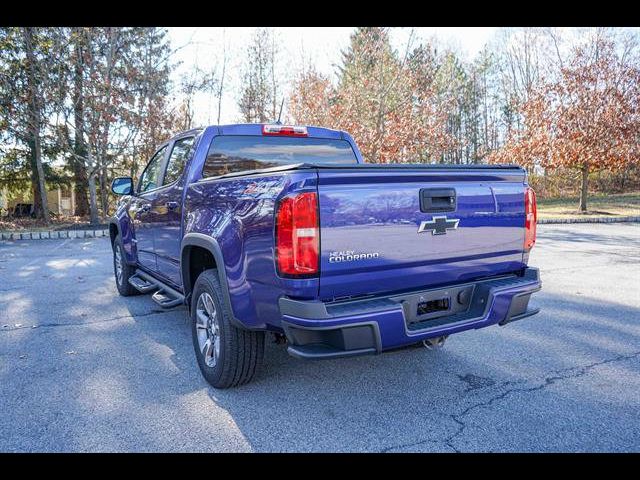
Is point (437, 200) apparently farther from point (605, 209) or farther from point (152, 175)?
point (605, 209)

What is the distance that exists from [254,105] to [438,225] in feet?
69.4

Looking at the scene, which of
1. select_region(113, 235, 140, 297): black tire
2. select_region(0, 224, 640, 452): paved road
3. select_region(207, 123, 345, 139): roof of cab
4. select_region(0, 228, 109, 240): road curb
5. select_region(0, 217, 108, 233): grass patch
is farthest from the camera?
select_region(0, 217, 108, 233): grass patch

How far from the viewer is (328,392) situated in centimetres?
326

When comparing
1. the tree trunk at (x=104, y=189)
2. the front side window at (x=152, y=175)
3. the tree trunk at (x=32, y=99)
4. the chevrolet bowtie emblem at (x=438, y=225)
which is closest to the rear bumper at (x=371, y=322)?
the chevrolet bowtie emblem at (x=438, y=225)

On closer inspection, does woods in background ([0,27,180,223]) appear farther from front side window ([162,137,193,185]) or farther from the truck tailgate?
the truck tailgate

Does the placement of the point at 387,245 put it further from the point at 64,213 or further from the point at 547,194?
the point at 547,194

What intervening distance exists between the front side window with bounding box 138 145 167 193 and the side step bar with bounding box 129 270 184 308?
3.33 feet

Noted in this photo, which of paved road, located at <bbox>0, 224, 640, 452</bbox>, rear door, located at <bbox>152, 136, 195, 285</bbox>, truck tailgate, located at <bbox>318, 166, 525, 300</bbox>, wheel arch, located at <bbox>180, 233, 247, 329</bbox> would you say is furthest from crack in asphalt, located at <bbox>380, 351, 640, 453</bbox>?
rear door, located at <bbox>152, 136, 195, 285</bbox>

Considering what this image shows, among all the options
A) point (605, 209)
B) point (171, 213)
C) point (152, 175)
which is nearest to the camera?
point (171, 213)

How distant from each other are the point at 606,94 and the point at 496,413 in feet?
69.7

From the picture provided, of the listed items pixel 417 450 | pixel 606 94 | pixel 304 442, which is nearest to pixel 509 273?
pixel 417 450

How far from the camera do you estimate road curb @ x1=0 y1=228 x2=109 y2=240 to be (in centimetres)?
1384

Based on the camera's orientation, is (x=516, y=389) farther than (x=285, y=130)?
No

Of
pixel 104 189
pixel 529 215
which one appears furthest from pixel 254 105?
pixel 529 215
